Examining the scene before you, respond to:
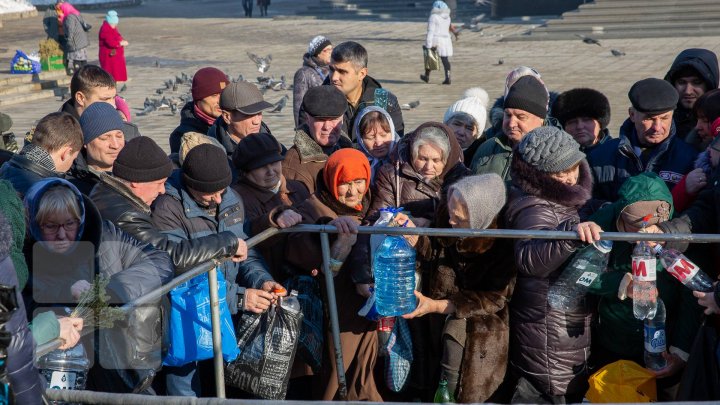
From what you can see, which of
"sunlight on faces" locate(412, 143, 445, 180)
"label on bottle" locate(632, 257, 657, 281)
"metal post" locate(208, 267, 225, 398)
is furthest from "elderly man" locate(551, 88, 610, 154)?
"metal post" locate(208, 267, 225, 398)

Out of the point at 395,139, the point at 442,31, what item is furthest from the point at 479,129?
the point at 442,31

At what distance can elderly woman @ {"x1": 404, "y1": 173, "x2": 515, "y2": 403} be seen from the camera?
5043mm

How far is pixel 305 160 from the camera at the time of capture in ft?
21.9

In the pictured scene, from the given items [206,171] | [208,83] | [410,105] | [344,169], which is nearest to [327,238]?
[344,169]

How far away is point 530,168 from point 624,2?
2671cm

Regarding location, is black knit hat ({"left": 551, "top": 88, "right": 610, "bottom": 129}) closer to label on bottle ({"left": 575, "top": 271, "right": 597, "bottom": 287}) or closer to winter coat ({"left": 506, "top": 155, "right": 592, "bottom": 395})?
winter coat ({"left": 506, "top": 155, "right": 592, "bottom": 395})

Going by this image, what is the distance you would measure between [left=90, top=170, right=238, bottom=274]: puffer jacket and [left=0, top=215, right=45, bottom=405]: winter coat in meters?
1.33

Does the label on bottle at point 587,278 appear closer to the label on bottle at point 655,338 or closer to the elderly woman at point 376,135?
the label on bottle at point 655,338

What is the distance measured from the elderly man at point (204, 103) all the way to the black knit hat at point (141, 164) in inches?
93.1

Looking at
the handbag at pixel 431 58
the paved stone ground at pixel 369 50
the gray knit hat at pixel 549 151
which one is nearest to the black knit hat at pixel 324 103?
the gray knit hat at pixel 549 151

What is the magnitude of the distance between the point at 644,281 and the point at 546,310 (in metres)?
0.52

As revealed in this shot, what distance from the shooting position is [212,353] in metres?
4.79

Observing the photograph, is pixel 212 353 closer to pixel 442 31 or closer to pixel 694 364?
pixel 694 364

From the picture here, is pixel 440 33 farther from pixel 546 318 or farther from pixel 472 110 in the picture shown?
pixel 546 318
